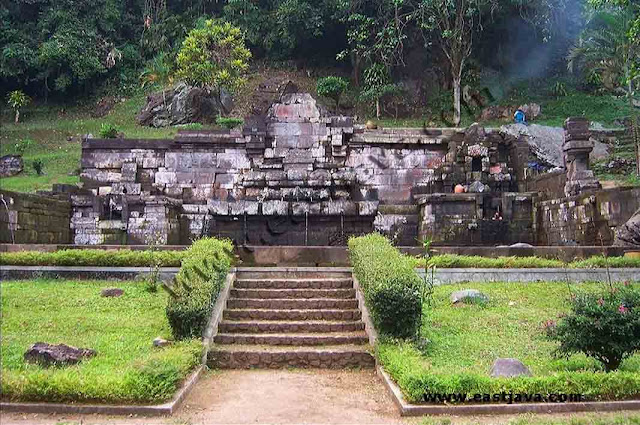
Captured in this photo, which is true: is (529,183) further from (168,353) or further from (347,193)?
(168,353)

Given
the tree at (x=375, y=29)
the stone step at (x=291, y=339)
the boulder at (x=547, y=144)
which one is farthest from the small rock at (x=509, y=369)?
the tree at (x=375, y=29)

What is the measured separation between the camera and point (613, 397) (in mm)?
5539

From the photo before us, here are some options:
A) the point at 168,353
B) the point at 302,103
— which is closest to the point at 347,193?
the point at 302,103

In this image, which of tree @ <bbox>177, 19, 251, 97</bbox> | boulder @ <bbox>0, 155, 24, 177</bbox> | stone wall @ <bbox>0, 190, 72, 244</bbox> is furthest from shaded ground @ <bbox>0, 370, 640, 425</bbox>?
tree @ <bbox>177, 19, 251, 97</bbox>

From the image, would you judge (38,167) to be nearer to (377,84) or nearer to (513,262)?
(377,84)

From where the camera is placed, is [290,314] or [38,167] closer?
[290,314]

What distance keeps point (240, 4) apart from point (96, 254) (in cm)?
3036

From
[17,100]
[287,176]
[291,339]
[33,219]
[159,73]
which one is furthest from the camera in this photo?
[159,73]

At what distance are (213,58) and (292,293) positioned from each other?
22.3m

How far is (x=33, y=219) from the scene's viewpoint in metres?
13.6

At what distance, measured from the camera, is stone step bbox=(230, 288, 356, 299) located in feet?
30.9

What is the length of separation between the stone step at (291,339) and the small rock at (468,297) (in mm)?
1817

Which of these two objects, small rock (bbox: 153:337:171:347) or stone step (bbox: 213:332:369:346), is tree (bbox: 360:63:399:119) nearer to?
stone step (bbox: 213:332:369:346)

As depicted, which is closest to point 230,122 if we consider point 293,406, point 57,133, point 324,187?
point 324,187
